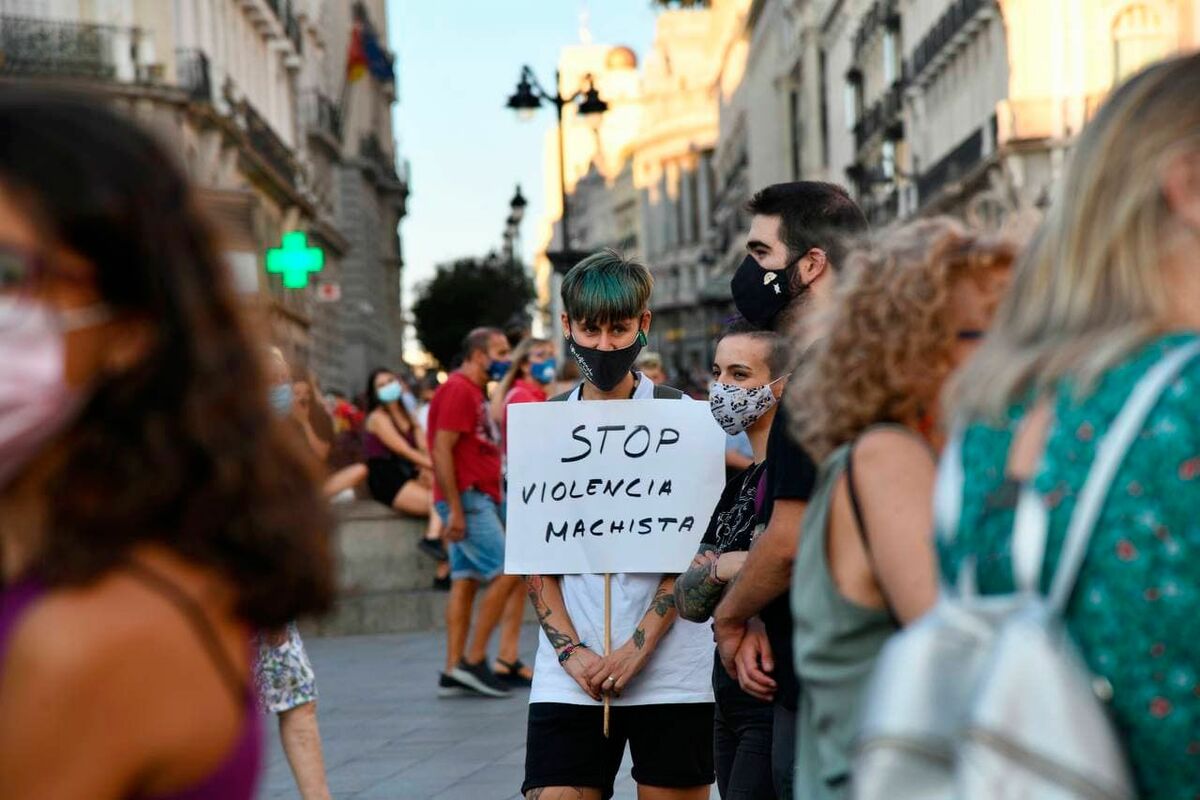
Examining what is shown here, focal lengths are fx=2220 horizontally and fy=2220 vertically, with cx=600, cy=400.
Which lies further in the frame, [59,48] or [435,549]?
[59,48]

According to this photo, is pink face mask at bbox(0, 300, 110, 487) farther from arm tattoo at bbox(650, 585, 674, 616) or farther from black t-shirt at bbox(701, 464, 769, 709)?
arm tattoo at bbox(650, 585, 674, 616)

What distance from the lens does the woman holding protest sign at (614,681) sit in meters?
5.53

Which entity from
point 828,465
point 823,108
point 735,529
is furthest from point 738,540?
point 823,108

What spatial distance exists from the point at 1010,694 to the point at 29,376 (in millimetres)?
1061

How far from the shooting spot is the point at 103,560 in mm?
2082

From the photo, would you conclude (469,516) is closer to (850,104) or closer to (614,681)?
(614,681)

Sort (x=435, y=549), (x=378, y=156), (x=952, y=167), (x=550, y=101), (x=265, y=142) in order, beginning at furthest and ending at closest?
(x=378, y=156)
(x=952, y=167)
(x=265, y=142)
(x=550, y=101)
(x=435, y=549)

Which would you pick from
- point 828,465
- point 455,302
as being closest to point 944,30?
point 455,302

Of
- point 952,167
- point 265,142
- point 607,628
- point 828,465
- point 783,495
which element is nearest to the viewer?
point 828,465

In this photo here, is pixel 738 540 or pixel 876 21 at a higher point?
pixel 876 21

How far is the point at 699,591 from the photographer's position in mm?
5172

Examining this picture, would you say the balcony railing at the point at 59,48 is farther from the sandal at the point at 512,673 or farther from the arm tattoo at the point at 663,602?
the arm tattoo at the point at 663,602

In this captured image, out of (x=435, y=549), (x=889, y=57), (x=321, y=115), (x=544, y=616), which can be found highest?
(x=889, y=57)

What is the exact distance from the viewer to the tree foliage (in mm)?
74000
